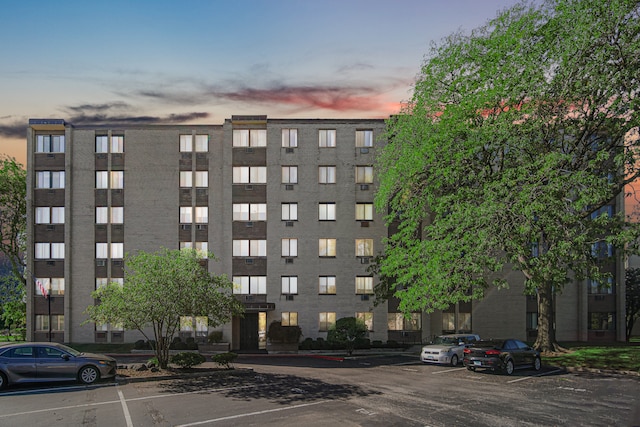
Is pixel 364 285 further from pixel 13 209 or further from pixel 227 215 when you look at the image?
pixel 13 209

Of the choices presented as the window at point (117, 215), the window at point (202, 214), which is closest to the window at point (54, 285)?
the window at point (117, 215)

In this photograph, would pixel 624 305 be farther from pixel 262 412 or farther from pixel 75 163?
pixel 75 163

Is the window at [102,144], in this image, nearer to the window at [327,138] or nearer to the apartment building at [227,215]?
the apartment building at [227,215]

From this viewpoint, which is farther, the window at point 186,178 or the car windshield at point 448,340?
the window at point 186,178

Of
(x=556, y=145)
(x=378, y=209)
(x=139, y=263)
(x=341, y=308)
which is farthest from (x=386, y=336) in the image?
(x=139, y=263)

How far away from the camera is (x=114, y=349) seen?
121 feet

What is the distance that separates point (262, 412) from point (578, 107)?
18856 mm

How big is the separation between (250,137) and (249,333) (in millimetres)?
14449

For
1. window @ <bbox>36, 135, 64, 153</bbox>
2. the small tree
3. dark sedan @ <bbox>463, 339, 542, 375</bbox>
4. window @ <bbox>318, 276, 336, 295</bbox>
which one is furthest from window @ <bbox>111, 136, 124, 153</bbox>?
dark sedan @ <bbox>463, 339, 542, 375</bbox>

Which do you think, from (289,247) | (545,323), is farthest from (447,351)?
(289,247)

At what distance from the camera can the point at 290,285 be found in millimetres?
38938

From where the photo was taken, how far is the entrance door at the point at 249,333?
127 ft

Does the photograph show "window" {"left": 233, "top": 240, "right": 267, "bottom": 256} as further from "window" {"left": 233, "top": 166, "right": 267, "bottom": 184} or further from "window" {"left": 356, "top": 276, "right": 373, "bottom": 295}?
"window" {"left": 356, "top": 276, "right": 373, "bottom": 295}

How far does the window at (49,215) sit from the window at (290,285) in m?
17.3
